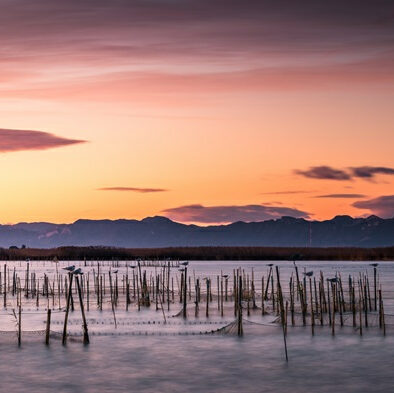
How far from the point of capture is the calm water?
2102 cm

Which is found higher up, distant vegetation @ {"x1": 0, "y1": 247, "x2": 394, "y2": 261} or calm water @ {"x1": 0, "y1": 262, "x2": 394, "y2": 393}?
distant vegetation @ {"x1": 0, "y1": 247, "x2": 394, "y2": 261}

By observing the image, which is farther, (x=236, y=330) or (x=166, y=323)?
(x=166, y=323)

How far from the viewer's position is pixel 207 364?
24047 millimetres

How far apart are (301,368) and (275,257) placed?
9633 cm

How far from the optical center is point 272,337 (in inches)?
1141

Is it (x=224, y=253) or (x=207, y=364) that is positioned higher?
(x=224, y=253)

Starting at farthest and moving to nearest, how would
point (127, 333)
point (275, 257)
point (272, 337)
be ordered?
1. point (275, 257)
2. point (127, 333)
3. point (272, 337)

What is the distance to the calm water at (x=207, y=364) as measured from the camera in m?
21.0

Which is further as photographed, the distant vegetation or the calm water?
the distant vegetation

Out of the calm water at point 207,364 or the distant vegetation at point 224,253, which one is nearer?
the calm water at point 207,364

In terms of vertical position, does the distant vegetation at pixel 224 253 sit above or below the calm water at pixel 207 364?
above

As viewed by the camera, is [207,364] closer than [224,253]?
Yes

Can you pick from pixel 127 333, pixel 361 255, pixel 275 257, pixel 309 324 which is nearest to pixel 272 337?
pixel 309 324

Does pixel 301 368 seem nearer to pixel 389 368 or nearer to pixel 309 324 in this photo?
pixel 389 368
